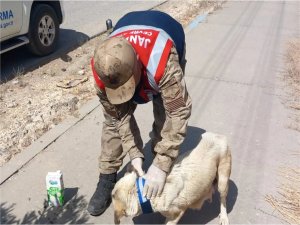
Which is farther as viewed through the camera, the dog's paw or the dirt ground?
the dirt ground

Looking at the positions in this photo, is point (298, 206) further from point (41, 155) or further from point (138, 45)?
point (41, 155)

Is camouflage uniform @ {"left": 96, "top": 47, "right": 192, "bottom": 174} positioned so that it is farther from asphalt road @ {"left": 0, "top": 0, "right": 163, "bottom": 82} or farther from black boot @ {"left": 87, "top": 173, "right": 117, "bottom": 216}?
asphalt road @ {"left": 0, "top": 0, "right": 163, "bottom": 82}

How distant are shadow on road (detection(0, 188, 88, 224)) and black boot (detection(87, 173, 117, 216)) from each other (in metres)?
0.09

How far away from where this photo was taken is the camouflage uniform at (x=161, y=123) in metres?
2.49

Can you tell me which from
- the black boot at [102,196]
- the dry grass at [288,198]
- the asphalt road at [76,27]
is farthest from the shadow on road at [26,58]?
the dry grass at [288,198]

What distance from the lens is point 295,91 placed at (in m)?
5.47

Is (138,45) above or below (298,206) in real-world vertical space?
above

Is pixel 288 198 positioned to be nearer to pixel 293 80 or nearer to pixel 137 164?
pixel 137 164

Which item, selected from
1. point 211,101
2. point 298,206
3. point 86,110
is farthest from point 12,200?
point 211,101

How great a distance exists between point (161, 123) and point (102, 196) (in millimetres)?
750

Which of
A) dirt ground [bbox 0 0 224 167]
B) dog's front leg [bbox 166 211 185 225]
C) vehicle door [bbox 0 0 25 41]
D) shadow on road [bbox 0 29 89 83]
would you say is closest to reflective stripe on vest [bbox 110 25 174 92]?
dog's front leg [bbox 166 211 185 225]

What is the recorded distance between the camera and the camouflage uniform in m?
2.49

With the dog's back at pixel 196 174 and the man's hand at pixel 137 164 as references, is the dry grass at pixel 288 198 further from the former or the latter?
the man's hand at pixel 137 164

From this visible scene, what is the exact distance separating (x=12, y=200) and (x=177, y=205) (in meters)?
1.45
